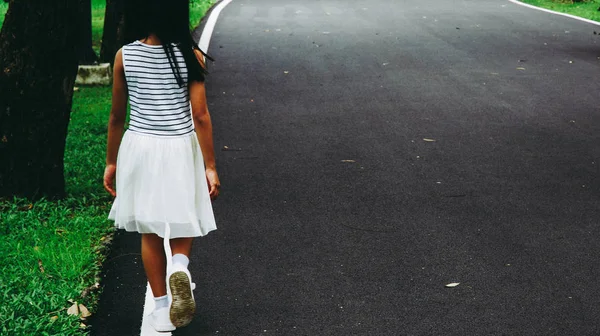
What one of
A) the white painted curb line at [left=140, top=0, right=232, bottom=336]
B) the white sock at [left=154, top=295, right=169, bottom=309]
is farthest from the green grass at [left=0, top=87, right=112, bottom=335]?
the white sock at [left=154, top=295, right=169, bottom=309]

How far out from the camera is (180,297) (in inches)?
156

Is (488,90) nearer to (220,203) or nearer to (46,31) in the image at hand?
(220,203)

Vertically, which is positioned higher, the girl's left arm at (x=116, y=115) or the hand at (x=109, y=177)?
the girl's left arm at (x=116, y=115)

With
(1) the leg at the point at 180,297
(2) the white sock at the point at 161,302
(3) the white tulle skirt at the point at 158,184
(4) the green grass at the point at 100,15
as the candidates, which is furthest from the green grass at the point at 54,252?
(4) the green grass at the point at 100,15

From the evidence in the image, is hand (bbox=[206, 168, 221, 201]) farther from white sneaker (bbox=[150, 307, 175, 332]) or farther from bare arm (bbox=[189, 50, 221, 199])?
white sneaker (bbox=[150, 307, 175, 332])

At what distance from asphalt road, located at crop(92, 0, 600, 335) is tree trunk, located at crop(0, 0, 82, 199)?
3.87 feet

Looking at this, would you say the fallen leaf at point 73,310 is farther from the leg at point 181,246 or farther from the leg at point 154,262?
the leg at point 181,246

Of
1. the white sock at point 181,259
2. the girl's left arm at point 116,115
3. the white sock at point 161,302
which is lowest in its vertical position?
the white sock at point 161,302

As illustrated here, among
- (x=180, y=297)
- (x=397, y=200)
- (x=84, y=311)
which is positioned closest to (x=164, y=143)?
(x=180, y=297)

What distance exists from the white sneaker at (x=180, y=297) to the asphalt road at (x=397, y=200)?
13.8 inches

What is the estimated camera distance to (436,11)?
20250mm

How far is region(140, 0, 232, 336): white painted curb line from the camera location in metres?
4.32

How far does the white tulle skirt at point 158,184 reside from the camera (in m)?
4.01

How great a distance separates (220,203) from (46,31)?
1872mm
